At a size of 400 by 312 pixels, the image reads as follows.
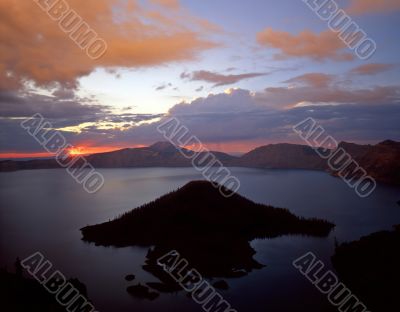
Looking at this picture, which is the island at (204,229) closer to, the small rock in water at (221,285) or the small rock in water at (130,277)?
the small rock in water at (221,285)

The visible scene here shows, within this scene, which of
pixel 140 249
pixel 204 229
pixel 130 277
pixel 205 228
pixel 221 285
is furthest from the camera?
pixel 205 228

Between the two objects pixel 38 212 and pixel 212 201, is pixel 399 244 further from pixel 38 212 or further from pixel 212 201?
pixel 38 212

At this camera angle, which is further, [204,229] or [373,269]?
[204,229]

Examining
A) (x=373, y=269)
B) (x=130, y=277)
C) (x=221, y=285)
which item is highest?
(x=373, y=269)

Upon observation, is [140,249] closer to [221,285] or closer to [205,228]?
[205,228]

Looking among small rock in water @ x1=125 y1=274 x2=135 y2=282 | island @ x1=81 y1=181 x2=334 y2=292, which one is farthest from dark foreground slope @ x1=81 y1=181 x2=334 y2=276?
small rock in water @ x1=125 y1=274 x2=135 y2=282

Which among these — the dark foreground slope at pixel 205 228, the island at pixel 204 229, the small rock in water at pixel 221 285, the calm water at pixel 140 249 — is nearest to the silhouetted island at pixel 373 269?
the calm water at pixel 140 249

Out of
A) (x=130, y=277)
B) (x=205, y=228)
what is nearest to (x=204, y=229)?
(x=205, y=228)
